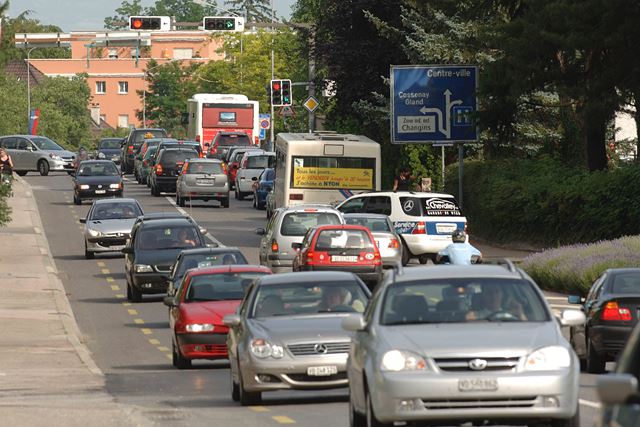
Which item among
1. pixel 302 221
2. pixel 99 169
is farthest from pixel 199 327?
→ pixel 99 169

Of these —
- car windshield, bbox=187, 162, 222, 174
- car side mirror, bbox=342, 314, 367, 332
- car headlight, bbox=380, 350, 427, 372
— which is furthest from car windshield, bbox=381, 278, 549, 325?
car windshield, bbox=187, 162, 222, 174

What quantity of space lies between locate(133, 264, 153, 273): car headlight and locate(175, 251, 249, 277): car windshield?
18.4 feet

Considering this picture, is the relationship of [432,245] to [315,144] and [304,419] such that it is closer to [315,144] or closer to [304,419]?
[315,144]

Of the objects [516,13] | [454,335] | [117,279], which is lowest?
[117,279]

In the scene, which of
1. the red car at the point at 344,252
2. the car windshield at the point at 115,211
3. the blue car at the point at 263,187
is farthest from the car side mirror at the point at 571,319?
the blue car at the point at 263,187

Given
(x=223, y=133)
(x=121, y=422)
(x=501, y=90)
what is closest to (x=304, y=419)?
(x=121, y=422)

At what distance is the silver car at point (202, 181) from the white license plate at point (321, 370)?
43.4m

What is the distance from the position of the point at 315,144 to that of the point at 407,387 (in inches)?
1387

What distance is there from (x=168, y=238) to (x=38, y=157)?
4591 centimetres

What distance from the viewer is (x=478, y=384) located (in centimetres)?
1297

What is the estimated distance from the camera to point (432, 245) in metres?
40.5

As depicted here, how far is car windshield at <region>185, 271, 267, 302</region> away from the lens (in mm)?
25016

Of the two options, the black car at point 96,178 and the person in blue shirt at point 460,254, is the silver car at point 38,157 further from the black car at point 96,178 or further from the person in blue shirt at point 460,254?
the person in blue shirt at point 460,254

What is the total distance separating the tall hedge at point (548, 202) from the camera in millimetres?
41094
